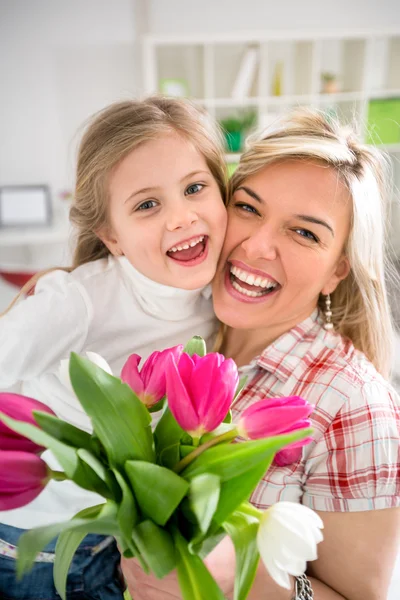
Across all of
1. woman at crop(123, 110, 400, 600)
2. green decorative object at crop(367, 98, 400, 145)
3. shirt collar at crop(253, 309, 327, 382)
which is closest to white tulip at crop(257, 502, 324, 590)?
woman at crop(123, 110, 400, 600)

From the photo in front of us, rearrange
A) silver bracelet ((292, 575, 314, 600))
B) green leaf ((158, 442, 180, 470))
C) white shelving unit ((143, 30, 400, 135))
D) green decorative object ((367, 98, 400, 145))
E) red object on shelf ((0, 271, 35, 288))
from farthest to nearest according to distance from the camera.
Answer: green decorative object ((367, 98, 400, 145)), white shelving unit ((143, 30, 400, 135)), red object on shelf ((0, 271, 35, 288)), silver bracelet ((292, 575, 314, 600)), green leaf ((158, 442, 180, 470))

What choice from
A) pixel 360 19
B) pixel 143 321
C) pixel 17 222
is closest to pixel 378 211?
pixel 143 321

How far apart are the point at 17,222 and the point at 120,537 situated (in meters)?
3.81

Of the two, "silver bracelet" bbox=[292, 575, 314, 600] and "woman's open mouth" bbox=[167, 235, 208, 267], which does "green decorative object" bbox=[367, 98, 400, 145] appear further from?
"silver bracelet" bbox=[292, 575, 314, 600]

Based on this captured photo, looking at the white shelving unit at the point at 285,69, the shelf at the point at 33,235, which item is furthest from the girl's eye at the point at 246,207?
the white shelving unit at the point at 285,69

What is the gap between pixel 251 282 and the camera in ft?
3.55

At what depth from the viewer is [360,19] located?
4.20 meters

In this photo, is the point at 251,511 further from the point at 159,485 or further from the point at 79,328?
the point at 79,328

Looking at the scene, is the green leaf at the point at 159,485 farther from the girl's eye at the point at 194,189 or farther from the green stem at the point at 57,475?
the girl's eye at the point at 194,189

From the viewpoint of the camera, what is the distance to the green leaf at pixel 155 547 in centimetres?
48

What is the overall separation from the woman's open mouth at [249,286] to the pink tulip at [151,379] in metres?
0.53

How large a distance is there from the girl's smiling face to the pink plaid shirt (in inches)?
10.1

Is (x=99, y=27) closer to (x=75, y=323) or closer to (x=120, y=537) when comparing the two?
(x=75, y=323)

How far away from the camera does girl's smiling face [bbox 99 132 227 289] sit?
103 cm
